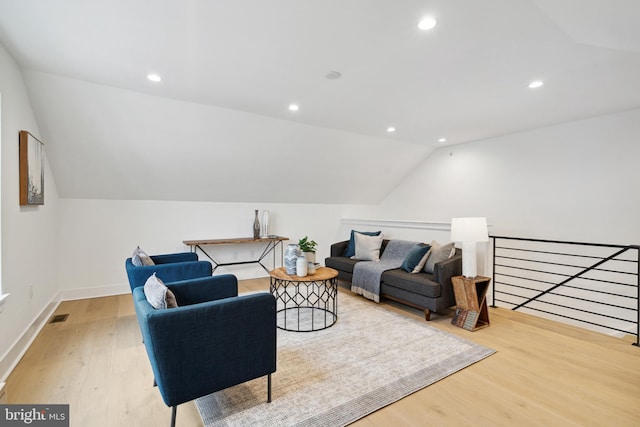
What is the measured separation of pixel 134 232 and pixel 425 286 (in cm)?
411

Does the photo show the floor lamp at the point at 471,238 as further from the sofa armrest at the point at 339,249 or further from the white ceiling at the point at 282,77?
the sofa armrest at the point at 339,249

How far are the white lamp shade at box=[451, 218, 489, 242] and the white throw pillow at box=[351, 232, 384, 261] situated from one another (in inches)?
54.8

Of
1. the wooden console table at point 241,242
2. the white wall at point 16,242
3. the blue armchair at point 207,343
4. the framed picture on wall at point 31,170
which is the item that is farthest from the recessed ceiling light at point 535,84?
the framed picture on wall at point 31,170

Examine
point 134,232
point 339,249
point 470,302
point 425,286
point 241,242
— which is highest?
point 134,232

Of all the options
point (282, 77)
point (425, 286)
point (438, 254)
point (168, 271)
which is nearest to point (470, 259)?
point (438, 254)

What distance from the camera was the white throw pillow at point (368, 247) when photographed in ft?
14.9

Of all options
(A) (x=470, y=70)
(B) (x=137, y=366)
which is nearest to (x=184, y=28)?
(A) (x=470, y=70)

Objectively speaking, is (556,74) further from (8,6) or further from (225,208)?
(225,208)

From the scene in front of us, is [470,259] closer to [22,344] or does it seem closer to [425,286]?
[425,286]

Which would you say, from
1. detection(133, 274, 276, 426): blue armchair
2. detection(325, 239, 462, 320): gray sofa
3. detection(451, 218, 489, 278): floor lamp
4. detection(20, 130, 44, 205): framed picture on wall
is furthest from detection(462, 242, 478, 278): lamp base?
detection(20, 130, 44, 205): framed picture on wall

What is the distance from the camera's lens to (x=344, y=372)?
90.7 inches

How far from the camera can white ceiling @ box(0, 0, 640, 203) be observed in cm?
189

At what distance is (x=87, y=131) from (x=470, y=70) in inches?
160

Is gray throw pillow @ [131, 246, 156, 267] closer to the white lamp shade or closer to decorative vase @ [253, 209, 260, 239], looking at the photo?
decorative vase @ [253, 209, 260, 239]
